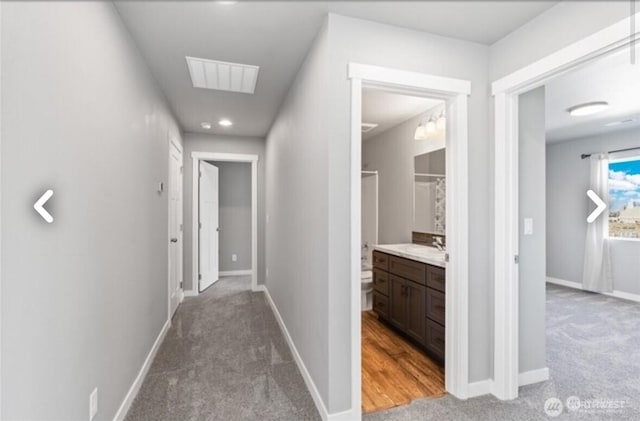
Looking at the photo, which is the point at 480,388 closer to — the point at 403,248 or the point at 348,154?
the point at 403,248

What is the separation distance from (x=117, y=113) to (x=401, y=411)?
247 centimetres

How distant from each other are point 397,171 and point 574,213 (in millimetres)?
3213

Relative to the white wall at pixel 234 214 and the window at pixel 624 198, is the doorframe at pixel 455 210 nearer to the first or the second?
the window at pixel 624 198

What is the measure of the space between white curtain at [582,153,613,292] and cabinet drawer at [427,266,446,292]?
→ 3.77 m

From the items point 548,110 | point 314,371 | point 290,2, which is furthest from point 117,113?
point 548,110

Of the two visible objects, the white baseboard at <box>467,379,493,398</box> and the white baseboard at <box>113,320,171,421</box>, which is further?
the white baseboard at <box>467,379,493,398</box>

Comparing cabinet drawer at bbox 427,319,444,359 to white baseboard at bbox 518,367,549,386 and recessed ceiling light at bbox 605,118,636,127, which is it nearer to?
white baseboard at bbox 518,367,549,386

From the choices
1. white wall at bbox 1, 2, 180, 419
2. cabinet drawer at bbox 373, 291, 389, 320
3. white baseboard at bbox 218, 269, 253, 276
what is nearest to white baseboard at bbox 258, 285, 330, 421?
cabinet drawer at bbox 373, 291, 389, 320

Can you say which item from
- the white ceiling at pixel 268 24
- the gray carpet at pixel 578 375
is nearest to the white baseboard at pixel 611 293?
the gray carpet at pixel 578 375

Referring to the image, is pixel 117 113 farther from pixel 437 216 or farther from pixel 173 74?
pixel 437 216

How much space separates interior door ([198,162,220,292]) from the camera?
15.5 ft

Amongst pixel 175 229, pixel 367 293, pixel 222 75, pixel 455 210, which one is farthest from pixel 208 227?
pixel 455 210

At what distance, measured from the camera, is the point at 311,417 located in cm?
185

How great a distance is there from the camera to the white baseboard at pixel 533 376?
85.5 inches
